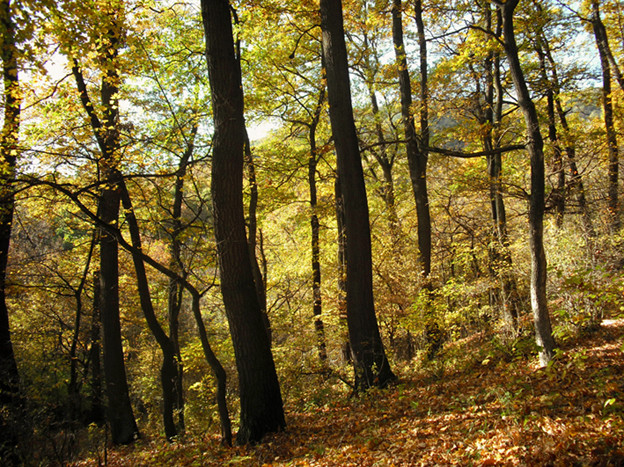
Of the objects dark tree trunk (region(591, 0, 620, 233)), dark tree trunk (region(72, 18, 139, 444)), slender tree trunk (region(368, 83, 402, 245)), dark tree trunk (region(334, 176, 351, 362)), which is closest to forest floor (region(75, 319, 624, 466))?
dark tree trunk (region(72, 18, 139, 444))

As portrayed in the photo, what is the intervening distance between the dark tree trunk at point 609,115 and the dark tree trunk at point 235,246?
861 centimetres

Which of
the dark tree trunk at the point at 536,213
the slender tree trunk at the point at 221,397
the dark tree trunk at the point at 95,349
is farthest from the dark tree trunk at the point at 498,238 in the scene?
the dark tree trunk at the point at 95,349

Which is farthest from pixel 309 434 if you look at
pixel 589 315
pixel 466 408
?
pixel 589 315

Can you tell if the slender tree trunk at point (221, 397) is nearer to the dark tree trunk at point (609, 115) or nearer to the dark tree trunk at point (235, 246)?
the dark tree trunk at point (235, 246)

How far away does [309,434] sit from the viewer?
17.9ft

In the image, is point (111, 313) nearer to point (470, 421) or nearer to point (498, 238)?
point (470, 421)

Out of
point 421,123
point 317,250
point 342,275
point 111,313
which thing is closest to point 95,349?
point 111,313

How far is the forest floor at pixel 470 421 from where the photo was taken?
10.8ft

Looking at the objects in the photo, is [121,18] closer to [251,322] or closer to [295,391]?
[251,322]

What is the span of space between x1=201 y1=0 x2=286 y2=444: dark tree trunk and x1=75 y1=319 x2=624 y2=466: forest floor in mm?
501

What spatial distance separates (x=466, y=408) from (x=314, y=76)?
1093cm

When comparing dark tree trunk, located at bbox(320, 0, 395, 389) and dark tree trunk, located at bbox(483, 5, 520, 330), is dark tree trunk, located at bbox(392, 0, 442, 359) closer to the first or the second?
dark tree trunk, located at bbox(483, 5, 520, 330)

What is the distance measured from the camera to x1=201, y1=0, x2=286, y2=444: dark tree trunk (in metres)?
5.47

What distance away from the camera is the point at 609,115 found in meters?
12.8
